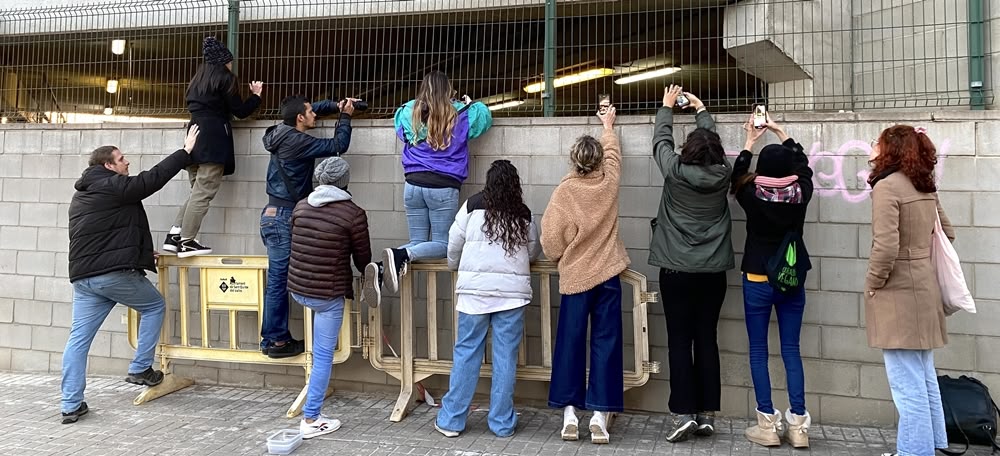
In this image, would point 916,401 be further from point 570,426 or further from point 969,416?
point 570,426

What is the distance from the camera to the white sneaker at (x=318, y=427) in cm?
475

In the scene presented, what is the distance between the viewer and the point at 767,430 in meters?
4.52

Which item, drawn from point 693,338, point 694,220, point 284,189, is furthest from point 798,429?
point 284,189

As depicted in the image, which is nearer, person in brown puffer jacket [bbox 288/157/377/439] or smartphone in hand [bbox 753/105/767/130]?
person in brown puffer jacket [bbox 288/157/377/439]

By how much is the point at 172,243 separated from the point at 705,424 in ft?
14.1

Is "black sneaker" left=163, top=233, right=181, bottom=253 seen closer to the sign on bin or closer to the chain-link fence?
the sign on bin

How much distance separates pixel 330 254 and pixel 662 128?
244cm

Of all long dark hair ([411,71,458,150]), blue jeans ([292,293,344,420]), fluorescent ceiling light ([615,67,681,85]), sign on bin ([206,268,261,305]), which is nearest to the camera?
blue jeans ([292,293,344,420])

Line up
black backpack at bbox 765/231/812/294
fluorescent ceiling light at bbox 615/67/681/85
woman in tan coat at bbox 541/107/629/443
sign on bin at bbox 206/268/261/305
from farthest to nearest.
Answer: fluorescent ceiling light at bbox 615/67/681/85, sign on bin at bbox 206/268/261/305, woman in tan coat at bbox 541/107/629/443, black backpack at bbox 765/231/812/294

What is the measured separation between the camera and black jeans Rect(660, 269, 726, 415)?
180 inches

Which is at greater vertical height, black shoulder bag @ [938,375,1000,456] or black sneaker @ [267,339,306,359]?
black sneaker @ [267,339,306,359]

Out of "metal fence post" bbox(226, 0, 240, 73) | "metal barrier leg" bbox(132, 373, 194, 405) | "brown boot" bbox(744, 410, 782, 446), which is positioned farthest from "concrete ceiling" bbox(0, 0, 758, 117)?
"metal barrier leg" bbox(132, 373, 194, 405)

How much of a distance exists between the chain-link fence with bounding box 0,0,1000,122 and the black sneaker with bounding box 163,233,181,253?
141cm

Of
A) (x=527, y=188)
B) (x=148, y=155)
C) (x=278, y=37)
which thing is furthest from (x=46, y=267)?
(x=527, y=188)
